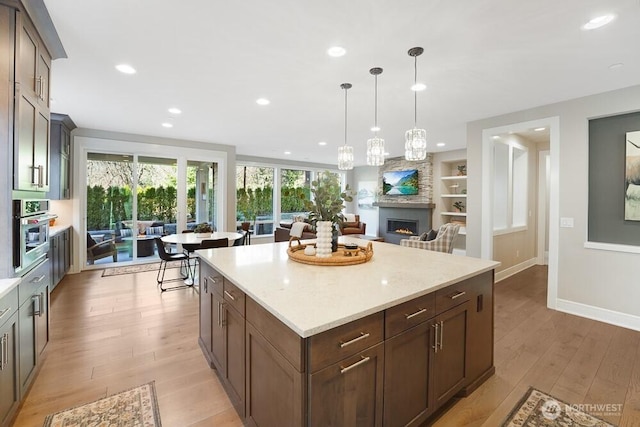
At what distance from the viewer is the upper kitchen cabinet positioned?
4.42 m

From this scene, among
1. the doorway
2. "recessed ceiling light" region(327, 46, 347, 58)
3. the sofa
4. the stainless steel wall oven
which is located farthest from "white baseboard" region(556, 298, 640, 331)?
the stainless steel wall oven

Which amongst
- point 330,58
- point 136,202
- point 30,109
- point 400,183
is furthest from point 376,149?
point 400,183

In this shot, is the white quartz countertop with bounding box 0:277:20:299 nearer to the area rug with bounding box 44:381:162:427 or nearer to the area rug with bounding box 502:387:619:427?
the area rug with bounding box 44:381:162:427

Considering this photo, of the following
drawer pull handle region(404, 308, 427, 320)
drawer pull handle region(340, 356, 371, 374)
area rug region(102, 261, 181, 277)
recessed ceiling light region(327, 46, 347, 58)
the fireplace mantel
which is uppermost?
recessed ceiling light region(327, 46, 347, 58)

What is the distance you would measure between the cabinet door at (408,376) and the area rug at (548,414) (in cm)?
61

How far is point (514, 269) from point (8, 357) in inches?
254

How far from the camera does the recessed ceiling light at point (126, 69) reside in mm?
2814

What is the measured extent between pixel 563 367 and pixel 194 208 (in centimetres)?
650

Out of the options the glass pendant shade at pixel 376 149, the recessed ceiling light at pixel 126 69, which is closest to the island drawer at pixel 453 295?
the glass pendant shade at pixel 376 149

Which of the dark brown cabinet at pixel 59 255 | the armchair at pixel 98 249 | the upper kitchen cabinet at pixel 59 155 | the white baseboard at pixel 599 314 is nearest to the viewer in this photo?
the white baseboard at pixel 599 314

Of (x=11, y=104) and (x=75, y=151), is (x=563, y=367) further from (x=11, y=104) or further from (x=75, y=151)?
(x=75, y=151)

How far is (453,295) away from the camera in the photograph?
1.81m

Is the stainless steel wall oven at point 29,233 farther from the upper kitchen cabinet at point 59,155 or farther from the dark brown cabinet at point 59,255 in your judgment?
the upper kitchen cabinet at point 59,155

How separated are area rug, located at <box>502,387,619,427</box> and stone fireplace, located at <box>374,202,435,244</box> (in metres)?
6.15
